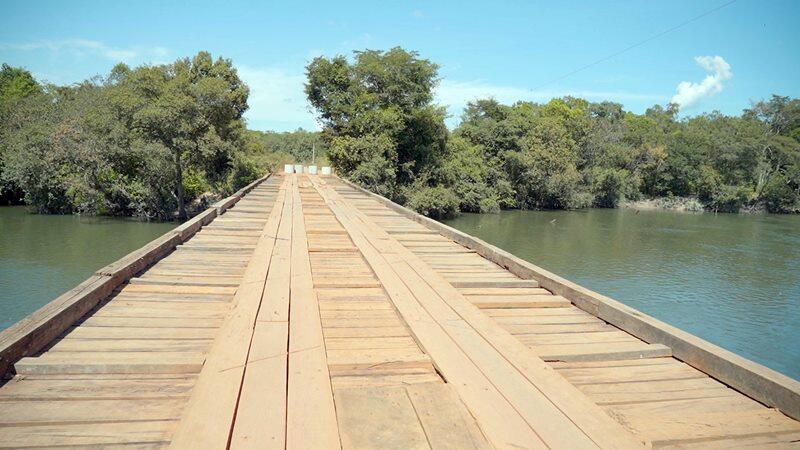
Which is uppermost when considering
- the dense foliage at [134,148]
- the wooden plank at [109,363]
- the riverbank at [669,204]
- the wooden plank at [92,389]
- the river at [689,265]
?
the dense foliage at [134,148]

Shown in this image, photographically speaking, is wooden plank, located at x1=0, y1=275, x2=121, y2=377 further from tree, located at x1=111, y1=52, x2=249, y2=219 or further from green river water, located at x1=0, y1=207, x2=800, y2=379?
tree, located at x1=111, y1=52, x2=249, y2=219

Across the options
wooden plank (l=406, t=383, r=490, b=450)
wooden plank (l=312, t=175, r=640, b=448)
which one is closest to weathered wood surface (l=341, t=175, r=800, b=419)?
A: wooden plank (l=312, t=175, r=640, b=448)

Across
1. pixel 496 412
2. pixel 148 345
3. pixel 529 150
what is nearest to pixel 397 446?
pixel 496 412

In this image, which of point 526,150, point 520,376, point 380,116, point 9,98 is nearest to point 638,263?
point 380,116

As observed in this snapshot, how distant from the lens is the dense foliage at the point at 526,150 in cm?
2491

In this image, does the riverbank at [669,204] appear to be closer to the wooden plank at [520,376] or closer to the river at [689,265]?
the river at [689,265]

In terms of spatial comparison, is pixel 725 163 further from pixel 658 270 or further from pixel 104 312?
pixel 104 312

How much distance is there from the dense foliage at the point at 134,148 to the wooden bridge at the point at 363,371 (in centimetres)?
2002

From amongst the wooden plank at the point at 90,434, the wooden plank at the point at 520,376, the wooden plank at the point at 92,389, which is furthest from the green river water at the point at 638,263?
the wooden plank at the point at 90,434

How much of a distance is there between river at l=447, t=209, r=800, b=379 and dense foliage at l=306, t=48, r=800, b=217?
3056 mm

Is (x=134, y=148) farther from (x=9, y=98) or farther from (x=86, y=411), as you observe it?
(x=86, y=411)

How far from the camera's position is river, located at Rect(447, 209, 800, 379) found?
11578 mm

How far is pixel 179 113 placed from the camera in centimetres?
2119

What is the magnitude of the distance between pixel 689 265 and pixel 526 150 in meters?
17.5
